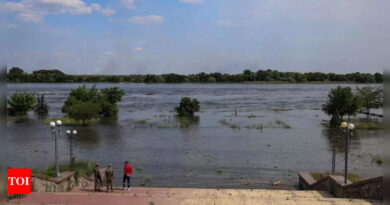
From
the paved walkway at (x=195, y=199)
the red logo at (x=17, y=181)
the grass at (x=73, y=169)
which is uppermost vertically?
the red logo at (x=17, y=181)

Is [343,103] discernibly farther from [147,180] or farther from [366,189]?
[366,189]

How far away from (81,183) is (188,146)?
721 inches

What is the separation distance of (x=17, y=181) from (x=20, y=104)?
2523 inches

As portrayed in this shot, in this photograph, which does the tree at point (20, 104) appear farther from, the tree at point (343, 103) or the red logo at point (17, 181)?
the red logo at point (17, 181)

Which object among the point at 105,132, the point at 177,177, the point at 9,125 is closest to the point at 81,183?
the point at 177,177

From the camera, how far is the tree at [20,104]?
70500 mm

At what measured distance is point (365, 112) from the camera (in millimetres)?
72000

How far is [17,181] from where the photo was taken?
1209 centimetres

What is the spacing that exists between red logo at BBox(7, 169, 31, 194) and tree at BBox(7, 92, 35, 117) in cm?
6275

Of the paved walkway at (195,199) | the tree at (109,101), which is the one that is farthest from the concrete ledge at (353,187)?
the tree at (109,101)

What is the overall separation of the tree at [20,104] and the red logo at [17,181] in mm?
62752

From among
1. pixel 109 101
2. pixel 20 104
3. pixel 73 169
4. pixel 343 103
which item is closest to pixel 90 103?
pixel 109 101

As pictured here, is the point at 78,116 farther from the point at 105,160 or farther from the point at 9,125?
the point at 105,160

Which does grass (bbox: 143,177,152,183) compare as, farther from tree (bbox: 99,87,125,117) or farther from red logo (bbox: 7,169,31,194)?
tree (bbox: 99,87,125,117)
